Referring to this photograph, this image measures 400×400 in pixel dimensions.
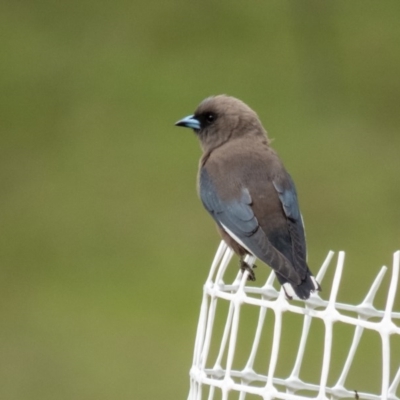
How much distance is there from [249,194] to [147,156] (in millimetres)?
9517

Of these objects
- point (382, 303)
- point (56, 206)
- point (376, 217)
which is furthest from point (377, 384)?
point (56, 206)

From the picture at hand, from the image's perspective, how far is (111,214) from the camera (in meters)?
14.3

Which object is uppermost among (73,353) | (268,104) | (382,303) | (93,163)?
(268,104)

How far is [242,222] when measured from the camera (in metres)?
5.60

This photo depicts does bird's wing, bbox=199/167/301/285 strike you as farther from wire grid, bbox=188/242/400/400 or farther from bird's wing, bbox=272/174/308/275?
wire grid, bbox=188/242/400/400

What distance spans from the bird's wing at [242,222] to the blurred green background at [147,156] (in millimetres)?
4907

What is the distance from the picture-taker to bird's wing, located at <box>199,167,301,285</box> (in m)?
5.14

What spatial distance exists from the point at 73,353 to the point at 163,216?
2857mm

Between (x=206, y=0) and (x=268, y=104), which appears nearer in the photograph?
(x=268, y=104)

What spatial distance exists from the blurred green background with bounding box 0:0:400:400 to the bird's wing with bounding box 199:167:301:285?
16.1 feet

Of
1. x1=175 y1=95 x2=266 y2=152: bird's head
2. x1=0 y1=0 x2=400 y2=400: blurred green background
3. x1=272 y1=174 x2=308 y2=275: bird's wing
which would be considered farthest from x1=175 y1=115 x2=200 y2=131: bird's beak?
x1=0 y1=0 x2=400 y2=400: blurred green background

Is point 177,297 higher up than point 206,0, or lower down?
lower down

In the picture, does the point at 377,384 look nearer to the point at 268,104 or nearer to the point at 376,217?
the point at 376,217

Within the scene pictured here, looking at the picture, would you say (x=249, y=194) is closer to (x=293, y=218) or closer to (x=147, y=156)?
(x=293, y=218)
